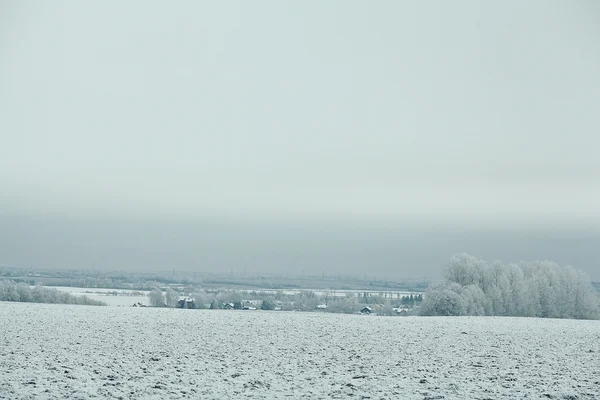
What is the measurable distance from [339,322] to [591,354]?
13546 mm

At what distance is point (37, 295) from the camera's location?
56344mm

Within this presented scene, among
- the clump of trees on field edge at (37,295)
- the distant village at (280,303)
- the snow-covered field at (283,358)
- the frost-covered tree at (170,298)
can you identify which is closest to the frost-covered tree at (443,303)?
the distant village at (280,303)

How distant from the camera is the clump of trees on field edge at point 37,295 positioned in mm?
54719

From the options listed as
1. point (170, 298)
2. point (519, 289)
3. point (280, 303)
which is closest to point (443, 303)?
point (519, 289)

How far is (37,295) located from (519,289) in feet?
140

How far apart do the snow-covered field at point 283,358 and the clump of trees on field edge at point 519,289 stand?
28.1 meters

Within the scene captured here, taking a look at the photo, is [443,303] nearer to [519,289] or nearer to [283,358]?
[519,289]

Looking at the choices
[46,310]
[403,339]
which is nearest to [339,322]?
[403,339]

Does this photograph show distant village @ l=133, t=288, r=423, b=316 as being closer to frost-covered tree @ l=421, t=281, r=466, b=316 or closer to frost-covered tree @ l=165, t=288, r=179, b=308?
frost-covered tree @ l=165, t=288, r=179, b=308

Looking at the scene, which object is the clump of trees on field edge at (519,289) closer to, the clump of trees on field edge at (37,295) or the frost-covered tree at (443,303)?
the frost-covered tree at (443,303)

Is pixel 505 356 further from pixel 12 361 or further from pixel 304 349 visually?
pixel 12 361

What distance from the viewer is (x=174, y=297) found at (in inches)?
2854

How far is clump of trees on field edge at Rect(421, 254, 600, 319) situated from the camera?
6406 cm

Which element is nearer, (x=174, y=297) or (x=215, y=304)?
(x=215, y=304)
